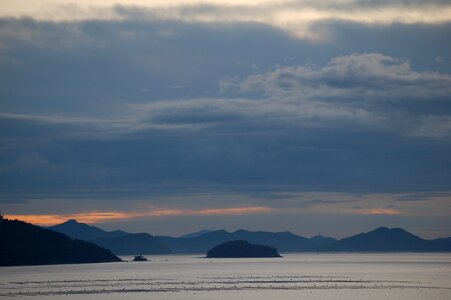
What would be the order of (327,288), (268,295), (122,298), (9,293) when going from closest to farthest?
(122,298) < (268,295) < (9,293) < (327,288)

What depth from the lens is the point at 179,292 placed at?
171m

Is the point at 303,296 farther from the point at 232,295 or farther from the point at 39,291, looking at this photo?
the point at 39,291

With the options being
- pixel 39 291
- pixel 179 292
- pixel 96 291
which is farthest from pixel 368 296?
pixel 39 291

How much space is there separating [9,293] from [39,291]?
25.0 feet

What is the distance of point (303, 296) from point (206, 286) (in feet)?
144

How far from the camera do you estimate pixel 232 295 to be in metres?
160

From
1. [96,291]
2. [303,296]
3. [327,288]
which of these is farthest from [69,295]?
[327,288]

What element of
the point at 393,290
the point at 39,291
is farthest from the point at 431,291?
the point at 39,291

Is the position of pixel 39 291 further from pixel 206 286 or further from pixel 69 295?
pixel 206 286

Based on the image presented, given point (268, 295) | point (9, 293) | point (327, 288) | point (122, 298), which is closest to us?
point (122, 298)

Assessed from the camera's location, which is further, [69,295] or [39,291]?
[39,291]

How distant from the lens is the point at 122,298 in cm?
14975

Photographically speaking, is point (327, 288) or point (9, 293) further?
point (327, 288)

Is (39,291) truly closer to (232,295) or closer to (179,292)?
(179,292)
